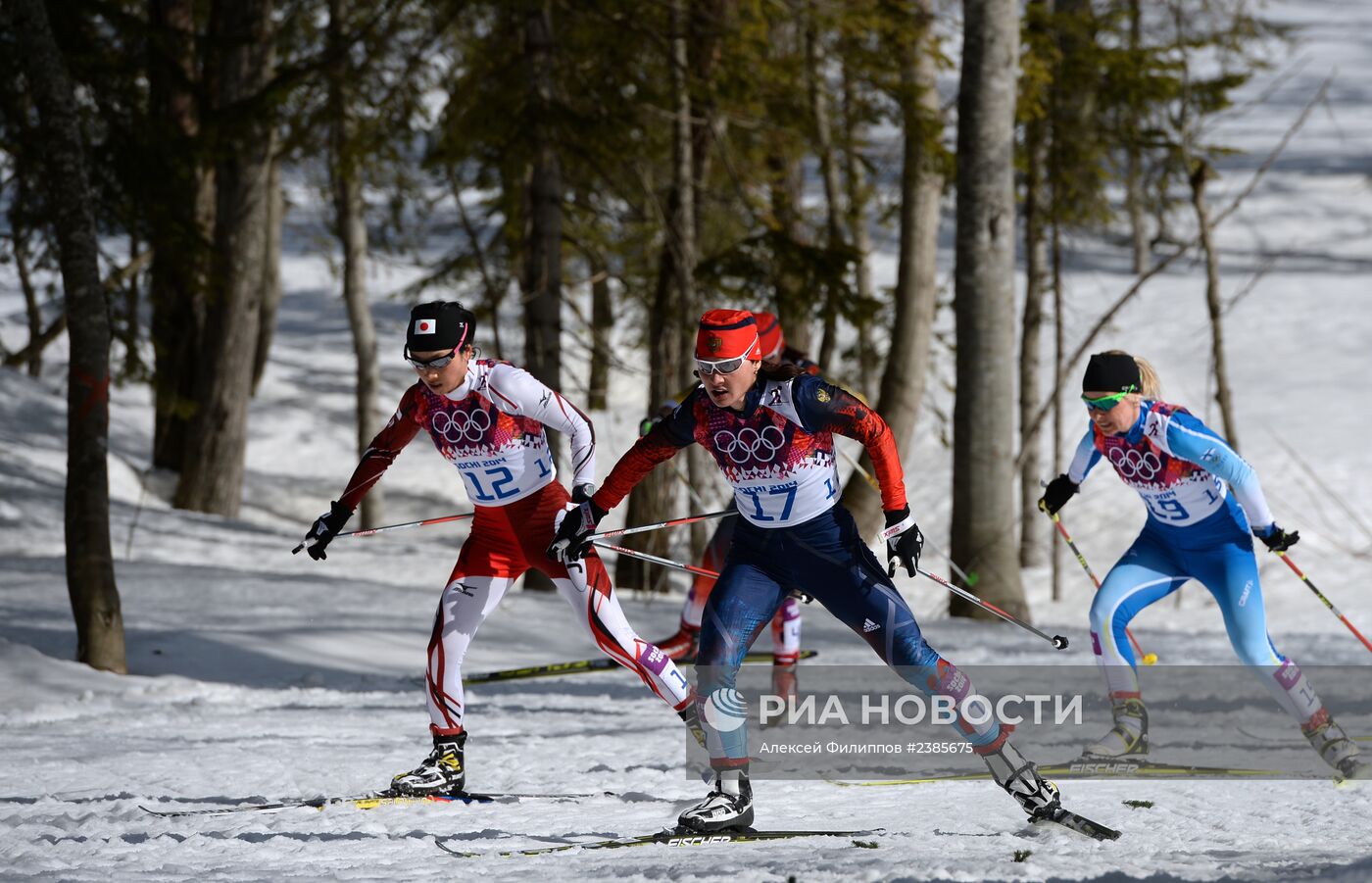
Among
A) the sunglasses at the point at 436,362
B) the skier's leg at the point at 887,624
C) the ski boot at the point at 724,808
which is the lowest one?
the ski boot at the point at 724,808

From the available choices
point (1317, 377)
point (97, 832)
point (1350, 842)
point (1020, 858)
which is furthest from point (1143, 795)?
point (1317, 377)

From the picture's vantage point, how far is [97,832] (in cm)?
457

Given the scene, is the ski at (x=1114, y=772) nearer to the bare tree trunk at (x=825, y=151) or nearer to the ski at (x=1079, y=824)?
the ski at (x=1079, y=824)

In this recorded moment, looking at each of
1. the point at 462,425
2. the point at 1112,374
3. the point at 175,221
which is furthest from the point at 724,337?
the point at 175,221

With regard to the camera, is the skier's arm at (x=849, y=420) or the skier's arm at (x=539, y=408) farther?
the skier's arm at (x=539, y=408)

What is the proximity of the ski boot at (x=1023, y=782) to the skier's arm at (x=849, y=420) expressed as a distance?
910 mm

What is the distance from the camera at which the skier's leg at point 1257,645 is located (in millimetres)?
5457

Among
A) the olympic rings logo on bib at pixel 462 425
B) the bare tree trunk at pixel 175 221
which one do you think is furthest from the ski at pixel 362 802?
the bare tree trunk at pixel 175 221

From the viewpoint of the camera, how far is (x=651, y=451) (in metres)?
4.91

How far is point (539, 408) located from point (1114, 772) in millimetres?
2864

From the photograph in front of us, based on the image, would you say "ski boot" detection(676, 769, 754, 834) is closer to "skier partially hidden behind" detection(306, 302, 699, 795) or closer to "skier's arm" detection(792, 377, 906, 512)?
"skier partially hidden behind" detection(306, 302, 699, 795)

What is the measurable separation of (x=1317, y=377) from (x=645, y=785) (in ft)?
69.1

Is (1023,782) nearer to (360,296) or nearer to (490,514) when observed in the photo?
(490,514)

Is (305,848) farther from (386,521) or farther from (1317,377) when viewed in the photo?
(1317,377)
